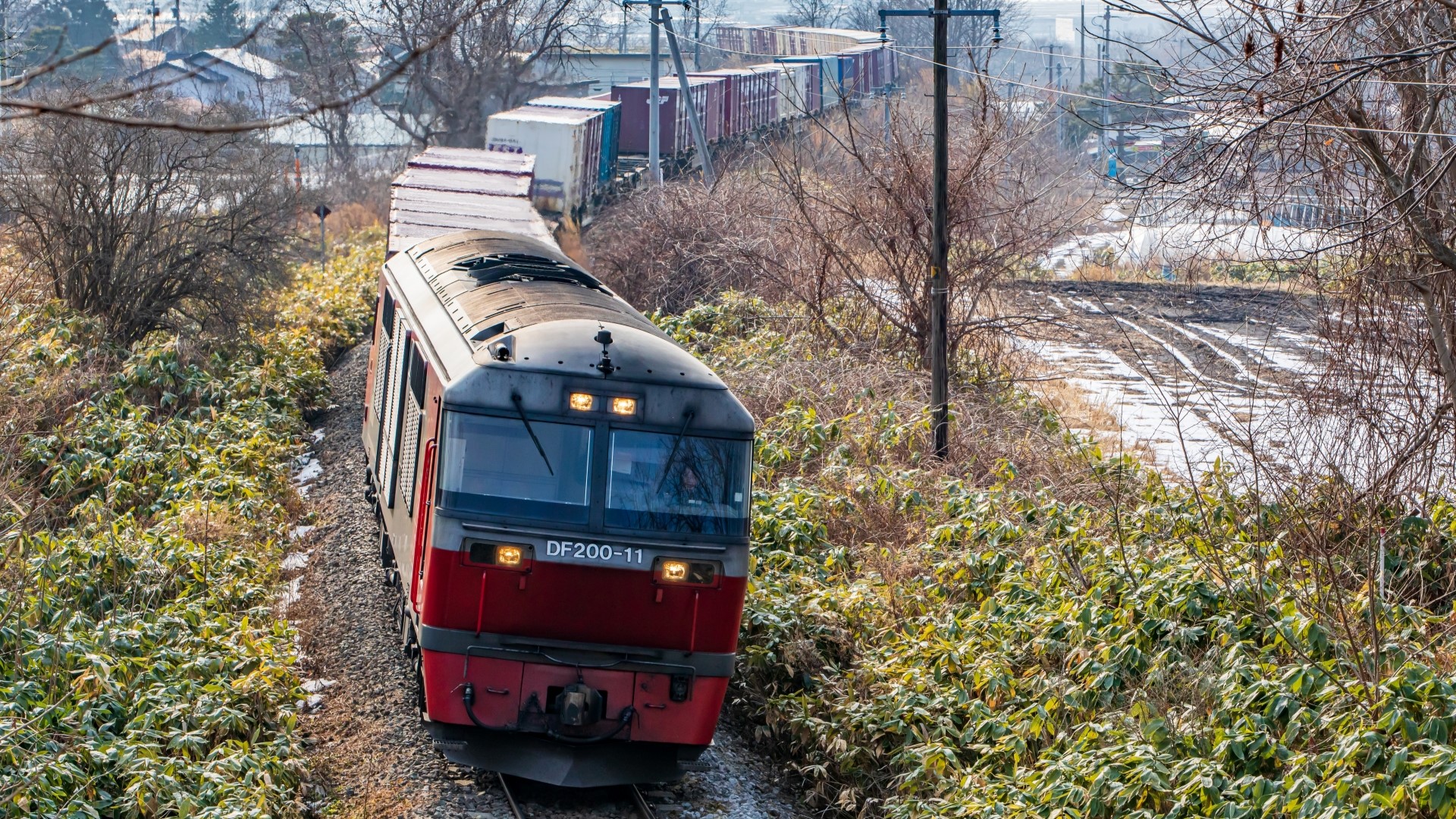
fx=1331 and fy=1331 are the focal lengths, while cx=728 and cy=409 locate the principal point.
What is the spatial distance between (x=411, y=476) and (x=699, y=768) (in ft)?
8.75

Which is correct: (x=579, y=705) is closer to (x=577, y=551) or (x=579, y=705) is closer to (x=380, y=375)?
(x=577, y=551)

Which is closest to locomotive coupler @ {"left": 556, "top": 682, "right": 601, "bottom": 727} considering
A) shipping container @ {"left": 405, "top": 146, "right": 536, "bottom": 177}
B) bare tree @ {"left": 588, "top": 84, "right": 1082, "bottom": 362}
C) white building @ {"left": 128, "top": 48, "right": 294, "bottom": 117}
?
bare tree @ {"left": 588, "top": 84, "right": 1082, "bottom": 362}

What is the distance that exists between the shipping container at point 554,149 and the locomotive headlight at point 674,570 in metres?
21.2

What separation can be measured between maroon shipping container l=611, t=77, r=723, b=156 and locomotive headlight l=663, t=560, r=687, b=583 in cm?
2810

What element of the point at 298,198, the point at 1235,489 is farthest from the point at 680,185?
the point at 1235,489

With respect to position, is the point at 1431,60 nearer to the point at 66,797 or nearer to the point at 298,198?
the point at 66,797

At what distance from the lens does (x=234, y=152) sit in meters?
22.2

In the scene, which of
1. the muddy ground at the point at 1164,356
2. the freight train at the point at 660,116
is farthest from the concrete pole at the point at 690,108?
the muddy ground at the point at 1164,356

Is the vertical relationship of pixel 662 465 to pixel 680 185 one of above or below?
below

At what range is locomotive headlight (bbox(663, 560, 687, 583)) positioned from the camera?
752 cm

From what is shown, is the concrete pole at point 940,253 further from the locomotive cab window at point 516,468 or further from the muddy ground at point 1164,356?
the locomotive cab window at point 516,468

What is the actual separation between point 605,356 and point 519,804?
263 centimetres

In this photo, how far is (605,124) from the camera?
108 feet

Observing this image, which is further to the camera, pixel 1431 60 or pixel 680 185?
pixel 680 185
